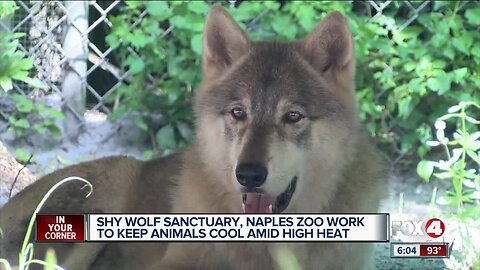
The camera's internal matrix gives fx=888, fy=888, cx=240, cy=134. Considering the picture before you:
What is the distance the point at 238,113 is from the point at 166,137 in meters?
1.94

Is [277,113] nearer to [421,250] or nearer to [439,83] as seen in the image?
[421,250]

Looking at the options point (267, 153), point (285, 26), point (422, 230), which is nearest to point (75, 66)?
point (285, 26)

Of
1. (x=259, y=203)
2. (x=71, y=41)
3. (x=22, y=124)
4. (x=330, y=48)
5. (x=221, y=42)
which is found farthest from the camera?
(x=71, y=41)

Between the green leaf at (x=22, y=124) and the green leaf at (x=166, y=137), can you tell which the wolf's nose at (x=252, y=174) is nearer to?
the green leaf at (x=166, y=137)

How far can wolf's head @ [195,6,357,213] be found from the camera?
284cm

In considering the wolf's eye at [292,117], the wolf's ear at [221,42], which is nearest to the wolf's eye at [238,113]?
the wolf's eye at [292,117]

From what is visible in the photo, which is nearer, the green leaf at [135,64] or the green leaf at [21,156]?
the green leaf at [21,156]

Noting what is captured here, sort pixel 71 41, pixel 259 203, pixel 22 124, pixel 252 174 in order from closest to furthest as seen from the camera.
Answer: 1. pixel 252 174
2. pixel 259 203
3. pixel 22 124
4. pixel 71 41

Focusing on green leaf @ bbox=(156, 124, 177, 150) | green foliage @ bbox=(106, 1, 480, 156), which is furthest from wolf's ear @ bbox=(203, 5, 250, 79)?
green leaf @ bbox=(156, 124, 177, 150)

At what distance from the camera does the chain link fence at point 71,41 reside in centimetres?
502

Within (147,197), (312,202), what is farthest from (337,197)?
(147,197)

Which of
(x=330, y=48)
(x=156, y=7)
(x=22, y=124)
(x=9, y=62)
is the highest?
(x=156, y=7)

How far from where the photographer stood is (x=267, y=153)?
109 inches

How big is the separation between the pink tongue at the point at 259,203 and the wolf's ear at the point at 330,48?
0.54m
